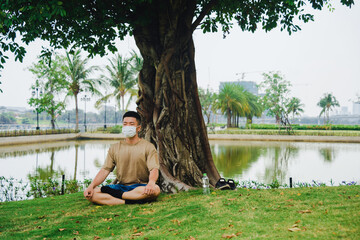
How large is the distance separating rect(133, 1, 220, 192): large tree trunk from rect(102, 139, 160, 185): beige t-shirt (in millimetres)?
876

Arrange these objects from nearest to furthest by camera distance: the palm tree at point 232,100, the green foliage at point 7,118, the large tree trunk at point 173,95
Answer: the large tree trunk at point 173,95 → the palm tree at point 232,100 → the green foliage at point 7,118

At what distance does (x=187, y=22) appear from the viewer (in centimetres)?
593

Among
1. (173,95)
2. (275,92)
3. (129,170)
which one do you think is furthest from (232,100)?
(129,170)

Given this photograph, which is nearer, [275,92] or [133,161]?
[133,161]

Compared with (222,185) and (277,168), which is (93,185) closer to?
(222,185)

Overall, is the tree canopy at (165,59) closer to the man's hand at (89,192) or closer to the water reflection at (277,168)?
the man's hand at (89,192)

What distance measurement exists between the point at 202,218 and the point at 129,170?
5.07 feet

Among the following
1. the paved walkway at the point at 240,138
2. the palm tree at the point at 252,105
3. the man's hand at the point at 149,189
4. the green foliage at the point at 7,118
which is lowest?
the paved walkway at the point at 240,138

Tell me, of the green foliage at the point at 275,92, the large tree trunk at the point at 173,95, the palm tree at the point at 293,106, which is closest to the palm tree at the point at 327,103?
the palm tree at the point at 293,106

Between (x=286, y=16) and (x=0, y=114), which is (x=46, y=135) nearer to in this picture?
(x=286, y=16)

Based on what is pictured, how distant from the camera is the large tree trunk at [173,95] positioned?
18.6ft

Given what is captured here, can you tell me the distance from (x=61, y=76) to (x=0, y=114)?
1414 inches

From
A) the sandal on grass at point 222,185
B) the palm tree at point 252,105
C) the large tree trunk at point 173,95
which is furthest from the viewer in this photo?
the palm tree at point 252,105

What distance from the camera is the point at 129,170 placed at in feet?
14.9
